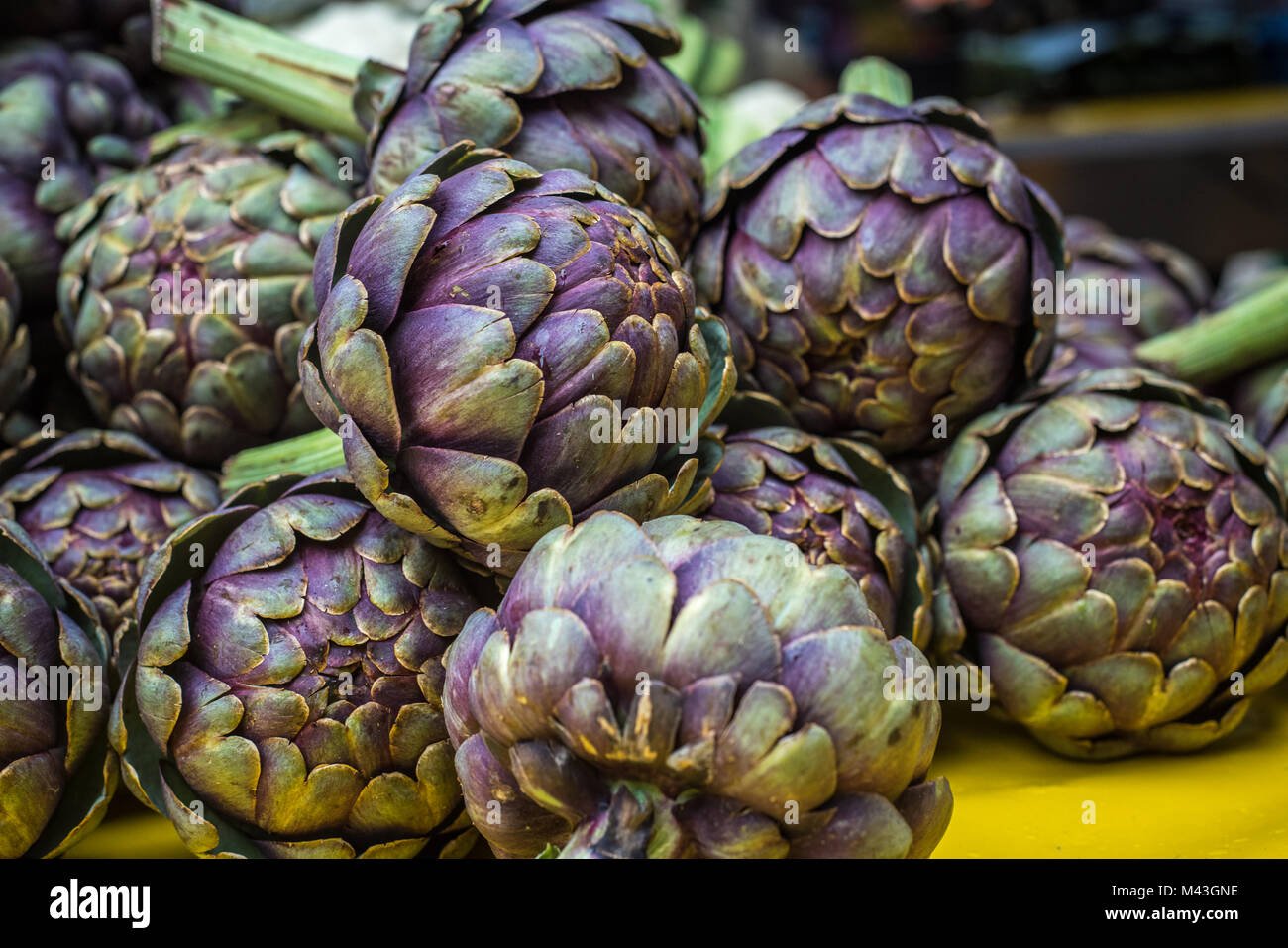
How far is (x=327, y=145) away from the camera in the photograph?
63.1 inches

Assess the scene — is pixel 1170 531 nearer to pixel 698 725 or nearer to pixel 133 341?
pixel 698 725

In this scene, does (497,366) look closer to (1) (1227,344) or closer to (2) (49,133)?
(2) (49,133)

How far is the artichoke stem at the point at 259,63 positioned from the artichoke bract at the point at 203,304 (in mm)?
117

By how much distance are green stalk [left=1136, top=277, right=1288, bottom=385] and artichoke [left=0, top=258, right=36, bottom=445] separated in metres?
1.56

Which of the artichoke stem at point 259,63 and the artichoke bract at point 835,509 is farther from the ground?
the artichoke stem at point 259,63

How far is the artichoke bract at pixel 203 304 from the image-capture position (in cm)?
145

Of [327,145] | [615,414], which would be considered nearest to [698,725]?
[615,414]

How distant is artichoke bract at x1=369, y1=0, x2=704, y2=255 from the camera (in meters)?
1.30
